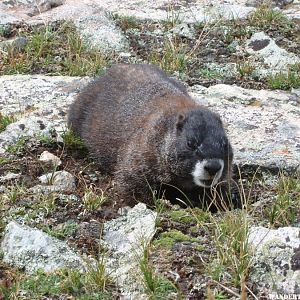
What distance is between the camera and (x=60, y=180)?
602cm

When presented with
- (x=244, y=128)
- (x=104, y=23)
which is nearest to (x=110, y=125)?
(x=244, y=128)

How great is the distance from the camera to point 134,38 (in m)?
9.08

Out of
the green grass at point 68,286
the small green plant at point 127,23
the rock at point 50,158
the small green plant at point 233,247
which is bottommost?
the small green plant at point 127,23

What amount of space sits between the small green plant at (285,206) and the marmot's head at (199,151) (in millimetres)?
490

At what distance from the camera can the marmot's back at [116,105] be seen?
6812 millimetres

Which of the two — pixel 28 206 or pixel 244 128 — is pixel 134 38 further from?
pixel 28 206

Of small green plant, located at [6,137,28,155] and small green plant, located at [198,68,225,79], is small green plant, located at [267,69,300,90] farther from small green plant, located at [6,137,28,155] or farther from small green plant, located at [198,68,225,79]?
small green plant, located at [6,137,28,155]

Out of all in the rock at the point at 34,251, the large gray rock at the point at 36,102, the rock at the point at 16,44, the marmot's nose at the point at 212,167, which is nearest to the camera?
the rock at the point at 34,251

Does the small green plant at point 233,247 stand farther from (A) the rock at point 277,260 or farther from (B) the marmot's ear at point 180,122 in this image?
(B) the marmot's ear at point 180,122

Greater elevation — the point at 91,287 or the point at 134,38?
the point at 91,287

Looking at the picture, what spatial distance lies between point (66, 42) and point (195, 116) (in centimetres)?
311

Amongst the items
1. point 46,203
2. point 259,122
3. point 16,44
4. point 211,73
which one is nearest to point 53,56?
point 16,44

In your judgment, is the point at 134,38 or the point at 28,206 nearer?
the point at 28,206

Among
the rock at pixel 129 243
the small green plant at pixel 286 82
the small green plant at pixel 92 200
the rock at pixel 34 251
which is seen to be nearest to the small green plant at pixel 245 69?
the small green plant at pixel 286 82
